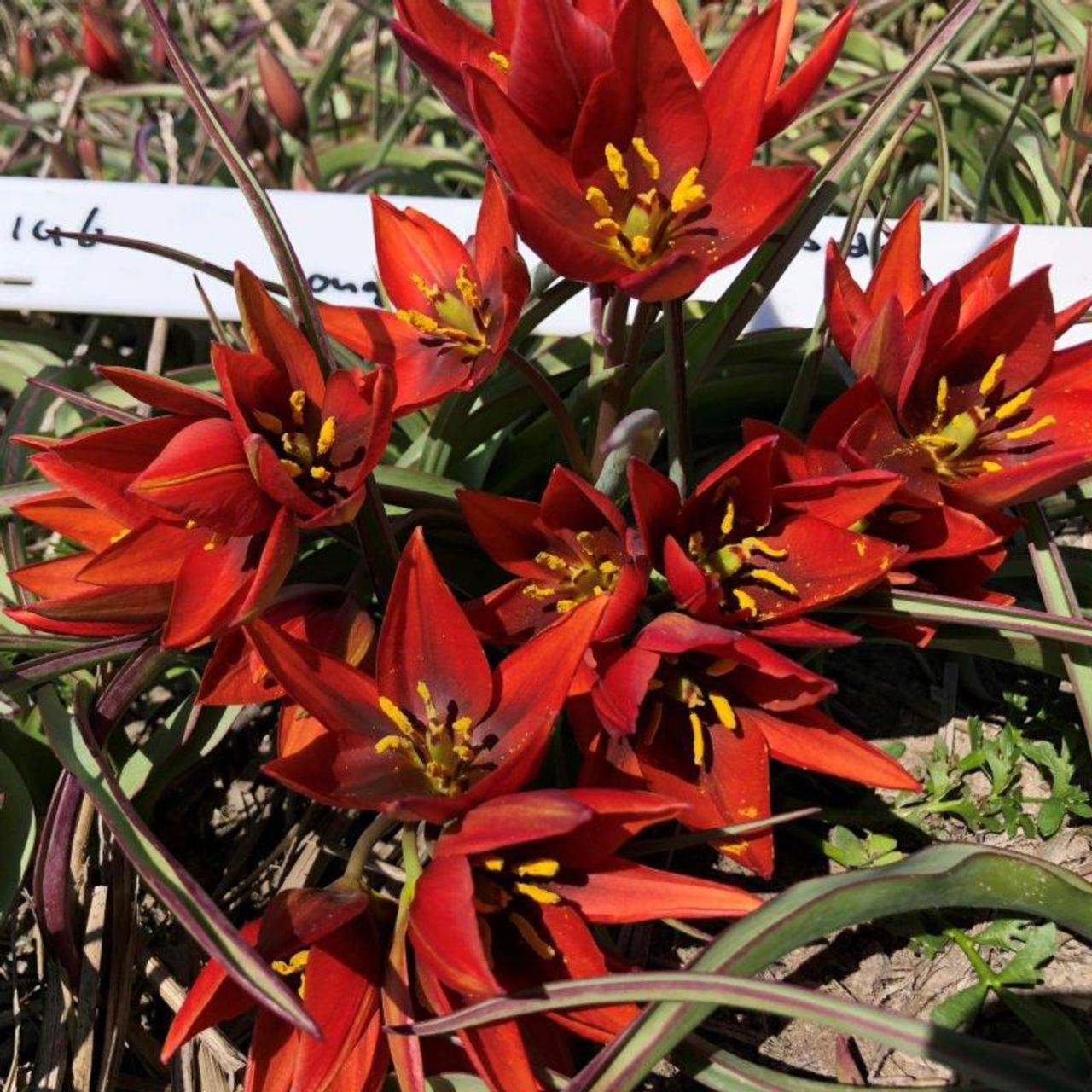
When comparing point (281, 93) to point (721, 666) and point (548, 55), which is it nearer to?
point (548, 55)

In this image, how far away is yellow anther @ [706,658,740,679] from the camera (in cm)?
74

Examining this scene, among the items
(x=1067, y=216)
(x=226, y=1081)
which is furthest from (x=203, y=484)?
(x=1067, y=216)

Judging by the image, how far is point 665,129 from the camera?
812 mm

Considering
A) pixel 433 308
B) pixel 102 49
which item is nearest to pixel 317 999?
pixel 433 308

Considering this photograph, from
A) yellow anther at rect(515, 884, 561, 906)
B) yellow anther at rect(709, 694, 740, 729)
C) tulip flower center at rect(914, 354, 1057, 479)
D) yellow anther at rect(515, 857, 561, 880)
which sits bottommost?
yellow anther at rect(515, 884, 561, 906)

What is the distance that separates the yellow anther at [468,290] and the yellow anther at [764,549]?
0.27 metres

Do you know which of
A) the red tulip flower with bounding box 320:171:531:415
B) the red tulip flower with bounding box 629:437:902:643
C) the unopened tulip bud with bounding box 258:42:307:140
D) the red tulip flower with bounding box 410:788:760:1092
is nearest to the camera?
the red tulip flower with bounding box 410:788:760:1092

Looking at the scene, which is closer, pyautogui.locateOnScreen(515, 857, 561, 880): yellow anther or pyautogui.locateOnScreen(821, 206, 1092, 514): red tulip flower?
pyautogui.locateOnScreen(515, 857, 561, 880): yellow anther

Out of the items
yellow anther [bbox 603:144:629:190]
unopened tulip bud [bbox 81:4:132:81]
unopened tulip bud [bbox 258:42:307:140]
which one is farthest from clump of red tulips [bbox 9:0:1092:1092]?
unopened tulip bud [bbox 81:4:132:81]

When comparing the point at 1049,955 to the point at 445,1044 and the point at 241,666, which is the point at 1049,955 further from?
the point at 241,666

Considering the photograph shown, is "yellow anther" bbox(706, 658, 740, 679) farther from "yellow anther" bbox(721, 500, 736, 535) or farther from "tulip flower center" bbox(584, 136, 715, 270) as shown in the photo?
"tulip flower center" bbox(584, 136, 715, 270)

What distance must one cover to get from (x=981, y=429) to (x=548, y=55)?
0.39m

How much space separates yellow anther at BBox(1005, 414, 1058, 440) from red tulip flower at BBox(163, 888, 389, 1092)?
53cm

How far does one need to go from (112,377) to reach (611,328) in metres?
0.35
